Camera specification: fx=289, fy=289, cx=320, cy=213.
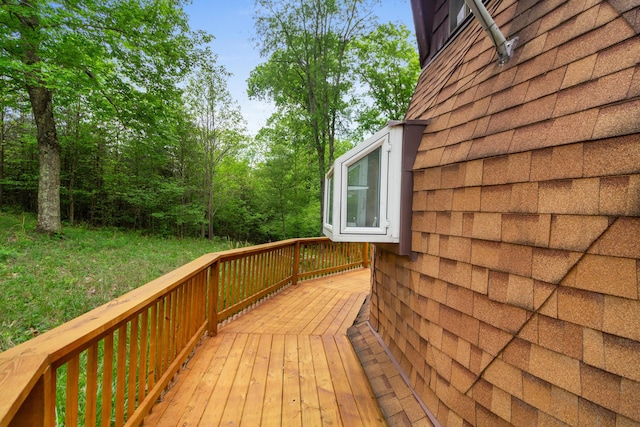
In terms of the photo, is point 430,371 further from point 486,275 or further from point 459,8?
point 459,8

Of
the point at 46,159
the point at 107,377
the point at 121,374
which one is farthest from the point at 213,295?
the point at 46,159

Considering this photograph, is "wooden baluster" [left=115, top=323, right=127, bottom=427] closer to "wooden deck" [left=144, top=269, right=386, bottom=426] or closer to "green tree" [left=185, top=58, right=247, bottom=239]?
"wooden deck" [left=144, top=269, right=386, bottom=426]

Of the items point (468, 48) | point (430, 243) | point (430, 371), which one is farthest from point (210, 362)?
point (468, 48)

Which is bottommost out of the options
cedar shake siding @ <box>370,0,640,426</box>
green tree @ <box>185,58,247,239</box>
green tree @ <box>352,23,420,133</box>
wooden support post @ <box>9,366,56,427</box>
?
wooden support post @ <box>9,366,56,427</box>

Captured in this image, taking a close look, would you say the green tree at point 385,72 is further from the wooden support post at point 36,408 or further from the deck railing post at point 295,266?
the wooden support post at point 36,408

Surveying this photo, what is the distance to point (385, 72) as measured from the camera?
12688 mm

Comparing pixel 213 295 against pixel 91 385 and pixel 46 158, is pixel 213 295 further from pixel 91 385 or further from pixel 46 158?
pixel 46 158

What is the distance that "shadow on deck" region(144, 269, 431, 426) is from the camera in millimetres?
1895

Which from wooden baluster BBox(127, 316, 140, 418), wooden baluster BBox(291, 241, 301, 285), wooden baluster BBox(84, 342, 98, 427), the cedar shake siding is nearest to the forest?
wooden baluster BBox(291, 241, 301, 285)

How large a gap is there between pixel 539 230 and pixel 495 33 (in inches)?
42.3

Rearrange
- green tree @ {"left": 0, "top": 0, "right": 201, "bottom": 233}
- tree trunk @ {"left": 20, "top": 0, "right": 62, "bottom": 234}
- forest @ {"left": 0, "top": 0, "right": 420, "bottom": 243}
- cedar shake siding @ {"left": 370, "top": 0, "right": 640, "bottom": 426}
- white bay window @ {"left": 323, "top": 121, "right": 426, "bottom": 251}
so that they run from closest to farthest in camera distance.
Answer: cedar shake siding @ {"left": 370, "top": 0, "right": 640, "bottom": 426} → white bay window @ {"left": 323, "top": 121, "right": 426, "bottom": 251} → green tree @ {"left": 0, "top": 0, "right": 201, "bottom": 233} → forest @ {"left": 0, "top": 0, "right": 420, "bottom": 243} → tree trunk @ {"left": 20, "top": 0, "right": 62, "bottom": 234}

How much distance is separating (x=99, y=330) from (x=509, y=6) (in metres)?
2.77

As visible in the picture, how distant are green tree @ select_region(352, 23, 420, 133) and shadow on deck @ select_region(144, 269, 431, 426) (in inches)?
424

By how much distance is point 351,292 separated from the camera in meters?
4.96
